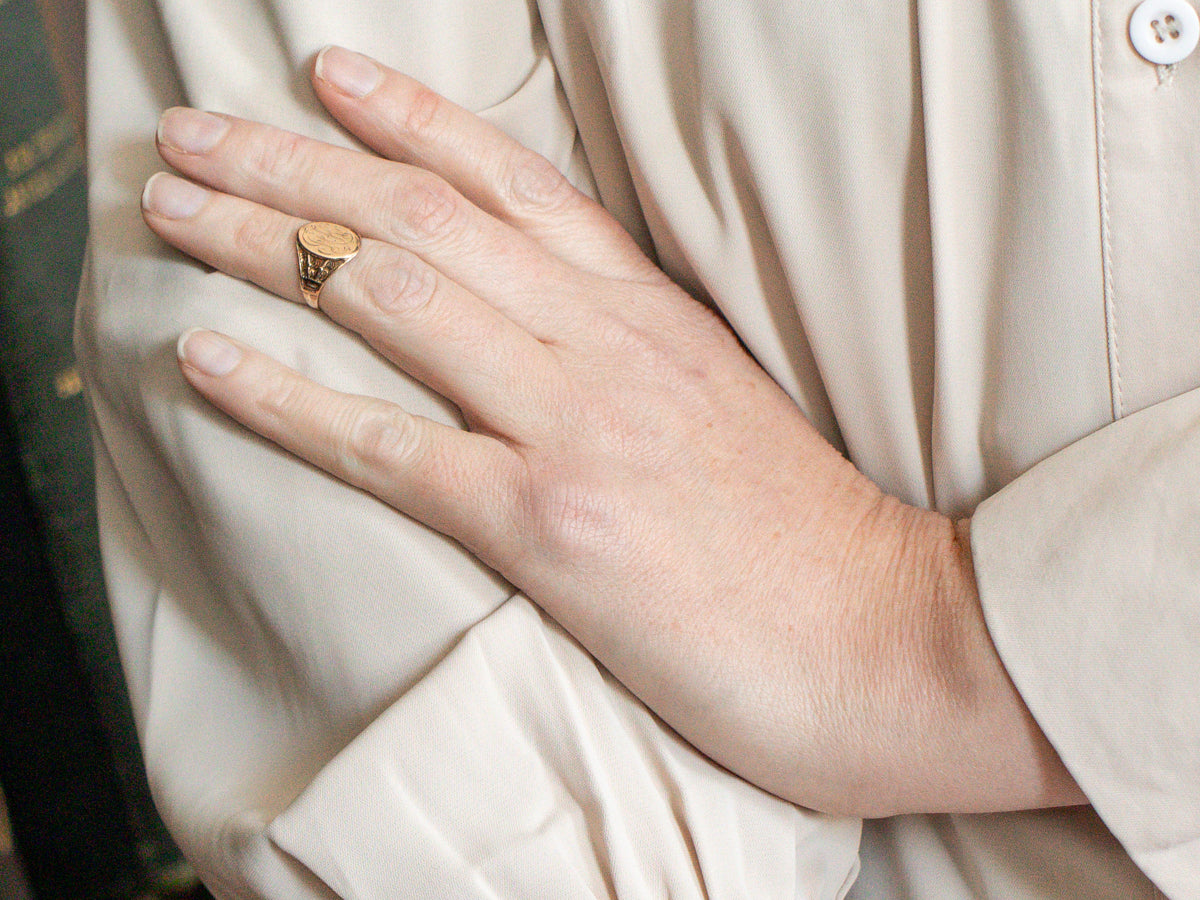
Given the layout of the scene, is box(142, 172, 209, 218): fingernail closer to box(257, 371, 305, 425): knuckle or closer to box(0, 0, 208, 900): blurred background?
box(257, 371, 305, 425): knuckle

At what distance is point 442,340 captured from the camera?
0.57 metres

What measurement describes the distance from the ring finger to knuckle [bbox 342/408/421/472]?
4cm

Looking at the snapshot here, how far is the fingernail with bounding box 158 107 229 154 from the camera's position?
0.62 m

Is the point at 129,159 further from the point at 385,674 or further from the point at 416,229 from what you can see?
the point at 385,674

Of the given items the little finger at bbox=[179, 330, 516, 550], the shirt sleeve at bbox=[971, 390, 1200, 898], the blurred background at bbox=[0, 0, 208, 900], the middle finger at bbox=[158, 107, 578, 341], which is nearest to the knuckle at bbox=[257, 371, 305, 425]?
the little finger at bbox=[179, 330, 516, 550]

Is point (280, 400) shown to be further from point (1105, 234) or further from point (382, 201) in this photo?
point (1105, 234)

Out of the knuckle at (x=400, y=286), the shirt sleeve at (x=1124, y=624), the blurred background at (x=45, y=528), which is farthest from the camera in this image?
the blurred background at (x=45, y=528)

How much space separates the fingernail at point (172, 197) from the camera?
61 cm

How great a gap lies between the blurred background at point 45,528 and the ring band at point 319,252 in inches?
34.5

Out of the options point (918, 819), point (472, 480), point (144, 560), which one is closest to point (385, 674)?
point (472, 480)

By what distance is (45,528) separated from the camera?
4.45ft

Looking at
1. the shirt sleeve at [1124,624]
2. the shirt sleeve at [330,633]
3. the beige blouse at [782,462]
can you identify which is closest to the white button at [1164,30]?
the beige blouse at [782,462]

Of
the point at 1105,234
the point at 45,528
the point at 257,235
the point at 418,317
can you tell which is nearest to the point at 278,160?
the point at 257,235

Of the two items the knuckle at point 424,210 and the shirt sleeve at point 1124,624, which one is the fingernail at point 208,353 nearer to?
the knuckle at point 424,210
